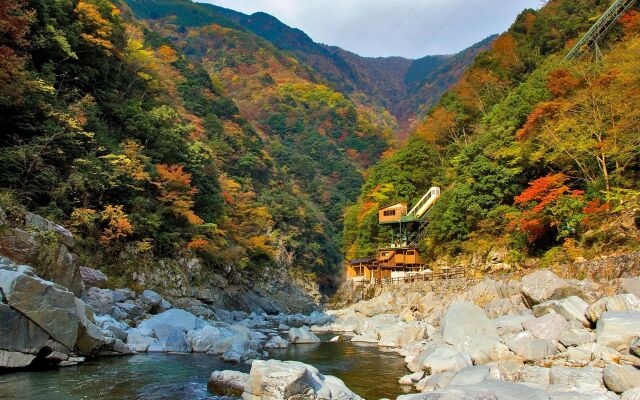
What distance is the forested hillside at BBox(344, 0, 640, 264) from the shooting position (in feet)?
56.6

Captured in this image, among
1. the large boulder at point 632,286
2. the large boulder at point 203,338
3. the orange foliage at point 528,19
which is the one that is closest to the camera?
the large boulder at point 632,286

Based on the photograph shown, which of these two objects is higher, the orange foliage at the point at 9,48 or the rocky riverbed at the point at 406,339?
the orange foliage at the point at 9,48

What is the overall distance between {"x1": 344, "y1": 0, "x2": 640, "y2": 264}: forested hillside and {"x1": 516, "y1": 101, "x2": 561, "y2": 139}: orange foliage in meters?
0.07

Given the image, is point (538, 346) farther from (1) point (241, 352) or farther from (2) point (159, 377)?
(2) point (159, 377)

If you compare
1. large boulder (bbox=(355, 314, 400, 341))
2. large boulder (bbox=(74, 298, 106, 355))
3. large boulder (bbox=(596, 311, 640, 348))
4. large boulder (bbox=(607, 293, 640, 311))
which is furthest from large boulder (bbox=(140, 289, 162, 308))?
large boulder (bbox=(607, 293, 640, 311))

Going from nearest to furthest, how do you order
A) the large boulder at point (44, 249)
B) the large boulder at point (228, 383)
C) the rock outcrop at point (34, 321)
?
the large boulder at point (228, 383) → the rock outcrop at point (34, 321) → the large boulder at point (44, 249)

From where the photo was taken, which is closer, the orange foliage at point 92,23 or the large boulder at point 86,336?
the large boulder at point 86,336

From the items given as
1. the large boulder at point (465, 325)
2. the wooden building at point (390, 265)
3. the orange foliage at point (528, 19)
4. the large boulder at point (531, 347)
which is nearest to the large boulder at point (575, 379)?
the large boulder at point (531, 347)

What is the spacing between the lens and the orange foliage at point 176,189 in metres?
23.5

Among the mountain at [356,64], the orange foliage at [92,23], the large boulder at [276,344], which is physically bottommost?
the large boulder at [276,344]

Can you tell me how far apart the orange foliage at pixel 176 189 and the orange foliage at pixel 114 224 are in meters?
3.34

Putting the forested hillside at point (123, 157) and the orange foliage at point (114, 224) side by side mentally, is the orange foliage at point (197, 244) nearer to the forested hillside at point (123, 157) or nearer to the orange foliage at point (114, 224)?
the forested hillside at point (123, 157)

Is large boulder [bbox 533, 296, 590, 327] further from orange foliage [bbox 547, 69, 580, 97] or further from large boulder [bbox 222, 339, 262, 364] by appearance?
orange foliage [bbox 547, 69, 580, 97]

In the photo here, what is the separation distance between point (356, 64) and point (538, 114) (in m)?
168
